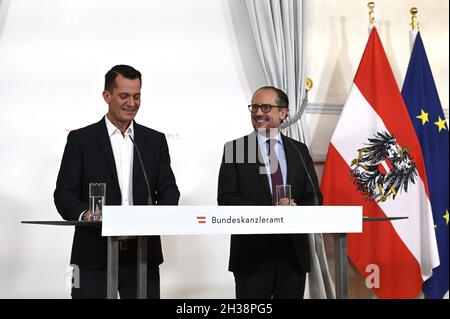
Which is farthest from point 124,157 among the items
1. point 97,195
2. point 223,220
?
point 223,220

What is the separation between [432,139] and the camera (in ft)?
15.7

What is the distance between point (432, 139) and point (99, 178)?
8.96ft

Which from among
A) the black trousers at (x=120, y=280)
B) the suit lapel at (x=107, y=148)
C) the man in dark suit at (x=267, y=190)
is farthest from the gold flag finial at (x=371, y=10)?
the black trousers at (x=120, y=280)

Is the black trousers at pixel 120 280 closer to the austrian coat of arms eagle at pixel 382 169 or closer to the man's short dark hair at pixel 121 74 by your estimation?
the man's short dark hair at pixel 121 74

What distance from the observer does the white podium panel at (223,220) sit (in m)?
2.51

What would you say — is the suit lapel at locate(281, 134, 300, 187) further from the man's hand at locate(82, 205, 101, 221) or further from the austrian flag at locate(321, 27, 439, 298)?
the austrian flag at locate(321, 27, 439, 298)

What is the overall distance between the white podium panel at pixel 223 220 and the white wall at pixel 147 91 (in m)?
1.68

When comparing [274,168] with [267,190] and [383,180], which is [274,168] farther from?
[383,180]

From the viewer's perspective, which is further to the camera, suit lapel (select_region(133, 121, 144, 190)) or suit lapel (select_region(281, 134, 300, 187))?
suit lapel (select_region(281, 134, 300, 187))

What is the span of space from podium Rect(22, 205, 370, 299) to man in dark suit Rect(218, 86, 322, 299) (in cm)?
29

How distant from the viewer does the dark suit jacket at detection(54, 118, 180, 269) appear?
116 inches

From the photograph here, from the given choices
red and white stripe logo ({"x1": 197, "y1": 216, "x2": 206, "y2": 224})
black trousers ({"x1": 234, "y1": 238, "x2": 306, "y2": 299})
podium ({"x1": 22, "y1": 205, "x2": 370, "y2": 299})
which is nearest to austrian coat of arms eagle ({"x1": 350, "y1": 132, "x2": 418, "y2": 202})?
black trousers ({"x1": 234, "y1": 238, "x2": 306, "y2": 299})
